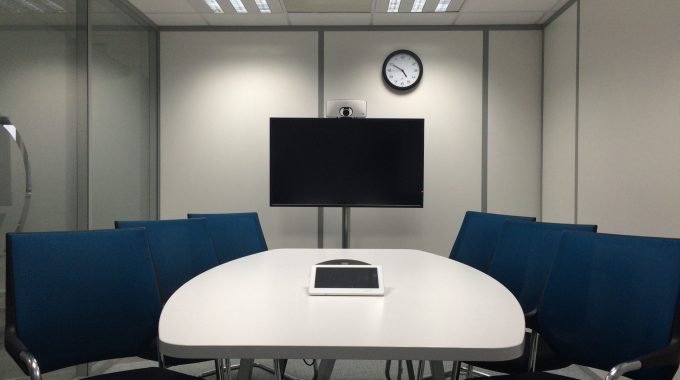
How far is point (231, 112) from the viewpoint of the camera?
14.7 ft

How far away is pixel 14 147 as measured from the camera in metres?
2.64

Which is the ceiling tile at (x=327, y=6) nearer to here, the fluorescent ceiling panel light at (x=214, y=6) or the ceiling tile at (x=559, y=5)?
the fluorescent ceiling panel light at (x=214, y=6)

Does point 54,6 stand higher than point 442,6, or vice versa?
point 442,6

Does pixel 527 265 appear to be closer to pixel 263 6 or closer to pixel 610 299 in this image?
pixel 610 299

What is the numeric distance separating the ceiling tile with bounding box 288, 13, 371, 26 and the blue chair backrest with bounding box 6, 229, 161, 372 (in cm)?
305

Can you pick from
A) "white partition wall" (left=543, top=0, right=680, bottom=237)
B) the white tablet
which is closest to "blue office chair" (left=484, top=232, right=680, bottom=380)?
the white tablet

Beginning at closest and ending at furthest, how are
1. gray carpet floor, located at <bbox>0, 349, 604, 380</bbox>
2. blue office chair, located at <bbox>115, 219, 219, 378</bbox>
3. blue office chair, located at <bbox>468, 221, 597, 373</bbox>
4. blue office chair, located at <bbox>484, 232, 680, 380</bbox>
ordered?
blue office chair, located at <bbox>484, 232, 680, 380</bbox>
blue office chair, located at <bbox>468, 221, 597, 373</bbox>
blue office chair, located at <bbox>115, 219, 219, 378</bbox>
gray carpet floor, located at <bbox>0, 349, 604, 380</bbox>

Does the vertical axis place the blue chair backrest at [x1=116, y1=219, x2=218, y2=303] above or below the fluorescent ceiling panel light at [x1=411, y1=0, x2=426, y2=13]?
below

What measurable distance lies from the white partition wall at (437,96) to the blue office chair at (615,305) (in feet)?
8.85

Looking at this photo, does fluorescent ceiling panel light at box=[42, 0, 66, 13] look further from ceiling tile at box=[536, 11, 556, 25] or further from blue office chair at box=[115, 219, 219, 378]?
ceiling tile at box=[536, 11, 556, 25]

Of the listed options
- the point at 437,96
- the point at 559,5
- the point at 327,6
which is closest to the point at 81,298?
the point at 327,6

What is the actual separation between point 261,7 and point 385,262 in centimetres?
285

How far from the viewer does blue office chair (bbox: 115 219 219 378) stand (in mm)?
2277

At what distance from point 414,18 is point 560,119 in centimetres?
165
